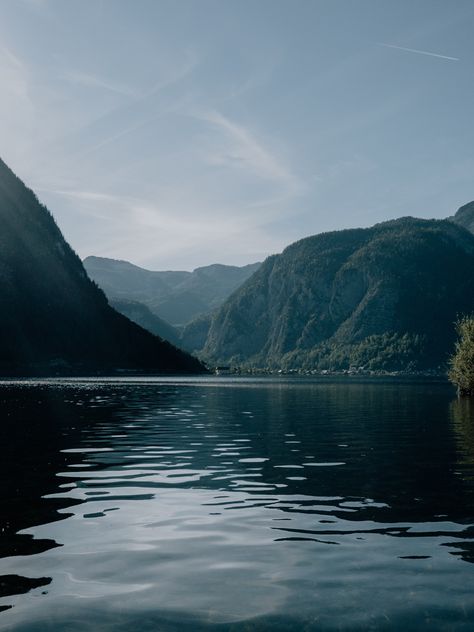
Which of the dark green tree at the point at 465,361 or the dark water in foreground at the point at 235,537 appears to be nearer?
the dark water in foreground at the point at 235,537

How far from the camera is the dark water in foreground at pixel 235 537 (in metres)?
13.0

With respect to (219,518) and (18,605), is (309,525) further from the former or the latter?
(18,605)

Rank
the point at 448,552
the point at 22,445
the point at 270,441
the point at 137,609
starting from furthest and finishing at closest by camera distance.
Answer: the point at 270,441, the point at 22,445, the point at 448,552, the point at 137,609

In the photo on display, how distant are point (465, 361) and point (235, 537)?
97585 mm

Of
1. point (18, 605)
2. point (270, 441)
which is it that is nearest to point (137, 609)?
point (18, 605)

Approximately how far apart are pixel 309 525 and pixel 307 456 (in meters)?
17.0

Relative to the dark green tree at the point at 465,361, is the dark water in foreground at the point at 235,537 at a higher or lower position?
lower

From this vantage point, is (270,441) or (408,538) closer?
(408,538)

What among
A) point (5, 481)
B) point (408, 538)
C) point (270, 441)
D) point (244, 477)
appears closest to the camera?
point (408, 538)

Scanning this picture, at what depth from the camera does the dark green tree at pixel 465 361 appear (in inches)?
4235

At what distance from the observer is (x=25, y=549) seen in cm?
1700

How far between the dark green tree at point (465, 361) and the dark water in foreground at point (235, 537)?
230 ft

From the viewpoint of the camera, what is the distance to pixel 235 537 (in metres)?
18.8

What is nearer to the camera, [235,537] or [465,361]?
[235,537]
